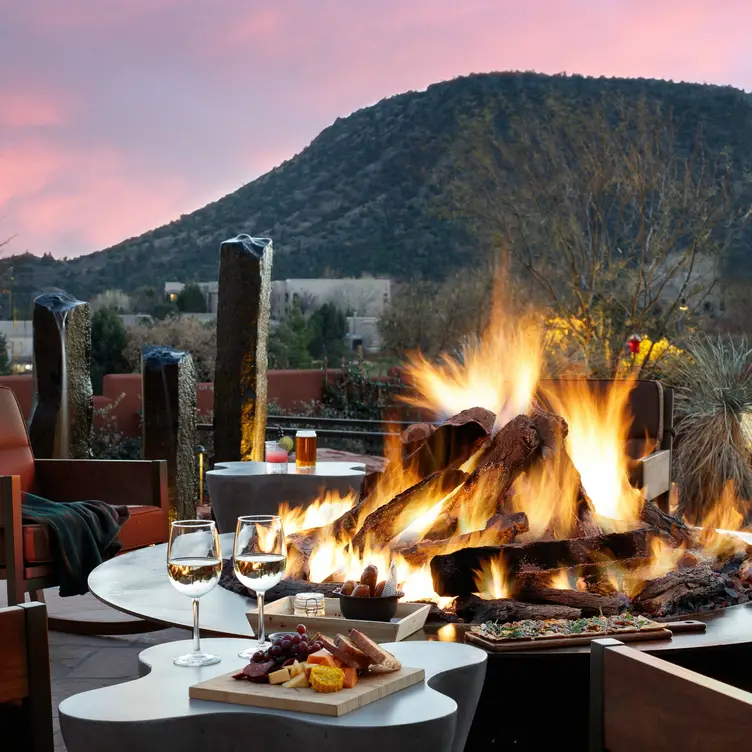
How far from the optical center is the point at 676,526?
2967mm

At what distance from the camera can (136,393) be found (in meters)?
10.8

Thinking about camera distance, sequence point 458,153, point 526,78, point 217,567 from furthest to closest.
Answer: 1. point 526,78
2. point 458,153
3. point 217,567

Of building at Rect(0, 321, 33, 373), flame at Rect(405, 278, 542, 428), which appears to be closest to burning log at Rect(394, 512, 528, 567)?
flame at Rect(405, 278, 542, 428)

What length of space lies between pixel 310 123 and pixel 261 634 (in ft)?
92.3

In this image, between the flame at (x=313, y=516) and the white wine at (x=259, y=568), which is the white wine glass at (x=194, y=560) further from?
the flame at (x=313, y=516)

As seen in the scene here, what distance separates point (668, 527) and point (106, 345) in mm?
11471

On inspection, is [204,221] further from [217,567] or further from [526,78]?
[217,567]

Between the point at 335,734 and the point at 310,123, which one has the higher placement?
the point at 310,123

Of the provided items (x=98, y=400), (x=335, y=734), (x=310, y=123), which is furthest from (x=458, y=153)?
(x=335, y=734)

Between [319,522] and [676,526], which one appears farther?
[319,522]

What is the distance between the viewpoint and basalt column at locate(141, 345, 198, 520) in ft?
17.7

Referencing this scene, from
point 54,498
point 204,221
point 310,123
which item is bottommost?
point 54,498

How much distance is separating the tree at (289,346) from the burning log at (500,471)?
13.0 meters

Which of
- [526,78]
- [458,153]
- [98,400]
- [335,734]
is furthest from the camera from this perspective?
[526,78]
